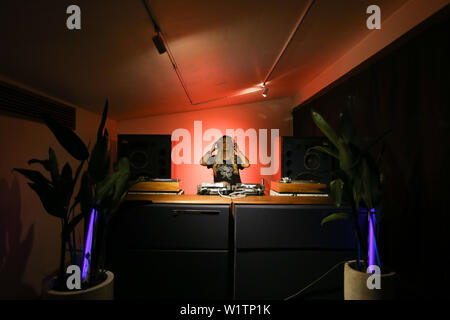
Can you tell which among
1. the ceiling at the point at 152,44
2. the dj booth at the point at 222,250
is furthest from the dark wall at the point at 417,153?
the ceiling at the point at 152,44

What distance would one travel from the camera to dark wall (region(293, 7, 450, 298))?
167 cm

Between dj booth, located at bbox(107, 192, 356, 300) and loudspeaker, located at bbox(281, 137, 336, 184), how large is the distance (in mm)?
630

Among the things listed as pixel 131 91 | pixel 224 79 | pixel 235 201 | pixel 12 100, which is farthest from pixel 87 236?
pixel 224 79

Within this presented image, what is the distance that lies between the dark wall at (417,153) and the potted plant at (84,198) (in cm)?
144

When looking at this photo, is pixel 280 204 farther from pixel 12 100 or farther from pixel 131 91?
pixel 131 91

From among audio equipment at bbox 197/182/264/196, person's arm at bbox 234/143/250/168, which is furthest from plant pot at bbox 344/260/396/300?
person's arm at bbox 234/143/250/168

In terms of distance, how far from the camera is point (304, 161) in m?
2.10

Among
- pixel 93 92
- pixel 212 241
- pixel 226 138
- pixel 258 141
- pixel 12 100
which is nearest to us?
pixel 212 241

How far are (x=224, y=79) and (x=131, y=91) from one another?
1359 millimetres

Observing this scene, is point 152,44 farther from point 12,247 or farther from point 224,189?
point 12,247

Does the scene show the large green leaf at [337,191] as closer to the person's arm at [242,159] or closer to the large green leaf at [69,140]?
the large green leaf at [69,140]

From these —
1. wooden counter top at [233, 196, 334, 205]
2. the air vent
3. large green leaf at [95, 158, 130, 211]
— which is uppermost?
the air vent

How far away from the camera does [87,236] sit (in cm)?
129

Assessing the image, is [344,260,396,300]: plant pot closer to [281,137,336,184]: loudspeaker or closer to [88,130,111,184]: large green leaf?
[281,137,336,184]: loudspeaker
